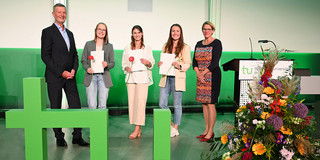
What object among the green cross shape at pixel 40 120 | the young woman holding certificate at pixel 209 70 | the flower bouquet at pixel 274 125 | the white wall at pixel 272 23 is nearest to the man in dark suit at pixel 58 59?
the young woman holding certificate at pixel 209 70

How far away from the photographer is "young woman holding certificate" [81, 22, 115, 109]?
3546 mm

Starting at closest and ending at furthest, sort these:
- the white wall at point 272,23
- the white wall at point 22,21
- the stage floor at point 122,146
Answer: the stage floor at point 122,146 < the white wall at point 22,21 < the white wall at point 272,23

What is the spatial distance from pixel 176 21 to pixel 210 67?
2331mm

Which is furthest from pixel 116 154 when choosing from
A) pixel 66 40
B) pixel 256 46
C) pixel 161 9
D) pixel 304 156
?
pixel 256 46

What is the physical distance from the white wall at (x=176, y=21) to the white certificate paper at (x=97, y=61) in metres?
1.94

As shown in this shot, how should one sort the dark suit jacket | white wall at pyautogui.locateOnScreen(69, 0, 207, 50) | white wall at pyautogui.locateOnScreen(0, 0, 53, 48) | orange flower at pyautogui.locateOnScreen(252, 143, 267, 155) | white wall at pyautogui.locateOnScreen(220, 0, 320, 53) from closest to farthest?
orange flower at pyautogui.locateOnScreen(252, 143, 267, 155) < the dark suit jacket < white wall at pyautogui.locateOnScreen(0, 0, 53, 48) < white wall at pyautogui.locateOnScreen(69, 0, 207, 50) < white wall at pyautogui.locateOnScreen(220, 0, 320, 53)

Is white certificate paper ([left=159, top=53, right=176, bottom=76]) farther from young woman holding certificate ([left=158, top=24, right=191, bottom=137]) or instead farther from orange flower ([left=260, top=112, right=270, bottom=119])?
orange flower ([left=260, top=112, right=270, bottom=119])

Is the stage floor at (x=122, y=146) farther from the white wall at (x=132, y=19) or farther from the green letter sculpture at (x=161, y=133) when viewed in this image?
the white wall at (x=132, y=19)

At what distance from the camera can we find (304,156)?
1585 millimetres

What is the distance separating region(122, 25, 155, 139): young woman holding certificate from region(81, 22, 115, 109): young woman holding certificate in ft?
0.83

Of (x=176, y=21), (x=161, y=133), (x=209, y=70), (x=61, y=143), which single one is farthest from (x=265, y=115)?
(x=176, y=21)

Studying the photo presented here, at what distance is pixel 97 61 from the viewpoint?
3.54m

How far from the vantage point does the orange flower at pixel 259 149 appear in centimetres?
152

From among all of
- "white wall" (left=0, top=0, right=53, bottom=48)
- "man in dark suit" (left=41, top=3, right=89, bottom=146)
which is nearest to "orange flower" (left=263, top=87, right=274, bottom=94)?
"man in dark suit" (left=41, top=3, right=89, bottom=146)
